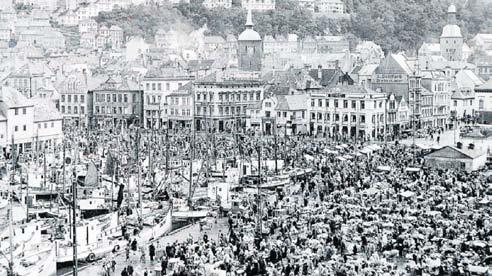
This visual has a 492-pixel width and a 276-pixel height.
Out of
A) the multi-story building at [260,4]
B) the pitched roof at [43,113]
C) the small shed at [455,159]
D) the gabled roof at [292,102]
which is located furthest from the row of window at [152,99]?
the multi-story building at [260,4]

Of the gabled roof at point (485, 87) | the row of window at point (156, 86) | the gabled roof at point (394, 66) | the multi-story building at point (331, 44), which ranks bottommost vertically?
the gabled roof at point (485, 87)

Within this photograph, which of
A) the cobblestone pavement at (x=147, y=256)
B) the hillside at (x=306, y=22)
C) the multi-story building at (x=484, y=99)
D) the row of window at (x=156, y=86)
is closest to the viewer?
the cobblestone pavement at (x=147, y=256)

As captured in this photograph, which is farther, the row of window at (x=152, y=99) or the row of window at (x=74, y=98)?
the row of window at (x=74, y=98)

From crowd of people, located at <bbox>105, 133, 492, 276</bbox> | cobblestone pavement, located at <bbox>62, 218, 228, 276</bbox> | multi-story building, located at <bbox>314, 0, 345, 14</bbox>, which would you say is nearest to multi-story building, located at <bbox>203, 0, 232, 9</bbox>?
multi-story building, located at <bbox>314, 0, 345, 14</bbox>

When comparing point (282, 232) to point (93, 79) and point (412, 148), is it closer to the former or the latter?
point (412, 148)

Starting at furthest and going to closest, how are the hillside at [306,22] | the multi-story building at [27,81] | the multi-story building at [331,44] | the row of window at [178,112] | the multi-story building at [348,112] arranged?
1. the hillside at [306,22]
2. the multi-story building at [331,44]
3. the multi-story building at [27,81]
4. the row of window at [178,112]
5. the multi-story building at [348,112]

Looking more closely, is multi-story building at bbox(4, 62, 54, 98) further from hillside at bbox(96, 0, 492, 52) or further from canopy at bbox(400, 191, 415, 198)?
hillside at bbox(96, 0, 492, 52)

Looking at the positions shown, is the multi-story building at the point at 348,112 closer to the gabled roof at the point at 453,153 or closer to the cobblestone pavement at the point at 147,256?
the gabled roof at the point at 453,153
